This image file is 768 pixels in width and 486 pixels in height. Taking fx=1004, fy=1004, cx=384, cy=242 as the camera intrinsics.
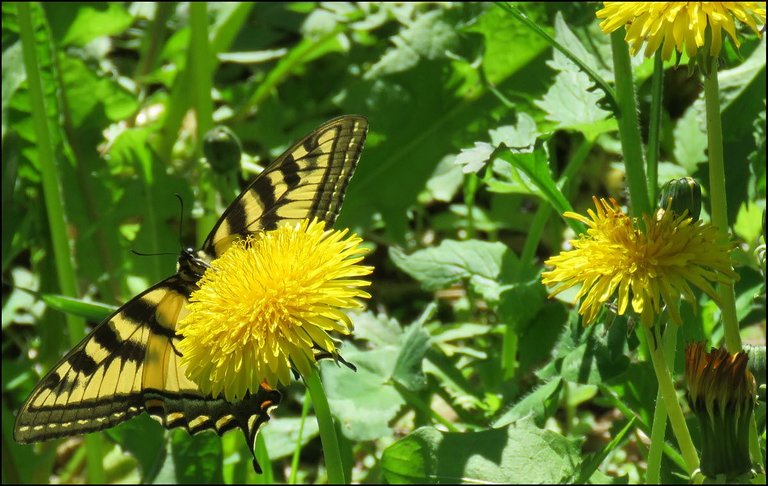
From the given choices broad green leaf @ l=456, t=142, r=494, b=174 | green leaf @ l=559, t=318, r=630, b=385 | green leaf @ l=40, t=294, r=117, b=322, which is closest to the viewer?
broad green leaf @ l=456, t=142, r=494, b=174

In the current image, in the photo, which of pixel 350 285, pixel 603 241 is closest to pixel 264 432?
pixel 350 285

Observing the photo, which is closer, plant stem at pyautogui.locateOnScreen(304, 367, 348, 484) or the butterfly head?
plant stem at pyautogui.locateOnScreen(304, 367, 348, 484)

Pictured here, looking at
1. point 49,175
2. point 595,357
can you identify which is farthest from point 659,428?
point 49,175

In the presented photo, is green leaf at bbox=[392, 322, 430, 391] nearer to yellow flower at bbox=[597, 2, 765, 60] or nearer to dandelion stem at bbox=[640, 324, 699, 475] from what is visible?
dandelion stem at bbox=[640, 324, 699, 475]

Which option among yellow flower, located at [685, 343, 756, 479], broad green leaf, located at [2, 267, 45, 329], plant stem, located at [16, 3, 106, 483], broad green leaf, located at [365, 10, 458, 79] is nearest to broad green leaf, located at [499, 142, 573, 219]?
yellow flower, located at [685, 343, 756, 479]

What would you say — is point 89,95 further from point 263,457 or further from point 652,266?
point 652,266

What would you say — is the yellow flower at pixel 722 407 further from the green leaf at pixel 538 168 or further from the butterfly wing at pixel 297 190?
the butterfly wing at pixel 297 190
